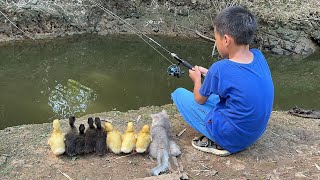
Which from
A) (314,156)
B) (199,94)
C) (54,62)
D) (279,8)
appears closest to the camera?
(199,94)

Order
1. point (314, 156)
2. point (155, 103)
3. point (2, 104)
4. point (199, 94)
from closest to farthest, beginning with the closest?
point (199, 94)
point (314, 156)
point (2, 104)
point (155, 103)

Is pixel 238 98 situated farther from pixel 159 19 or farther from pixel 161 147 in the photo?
pixel 159 19

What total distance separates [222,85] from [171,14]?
9237 mm

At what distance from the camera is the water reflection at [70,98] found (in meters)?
6.68

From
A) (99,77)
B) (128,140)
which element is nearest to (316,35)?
(99,77)

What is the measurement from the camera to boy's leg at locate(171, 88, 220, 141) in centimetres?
416

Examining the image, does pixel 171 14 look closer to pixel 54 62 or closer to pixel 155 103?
pixel 54 62

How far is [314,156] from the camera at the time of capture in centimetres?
430

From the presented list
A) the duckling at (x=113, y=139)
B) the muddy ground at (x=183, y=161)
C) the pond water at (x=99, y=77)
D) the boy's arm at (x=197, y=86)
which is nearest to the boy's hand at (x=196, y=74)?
the boy's arm at (x=197, y=86)

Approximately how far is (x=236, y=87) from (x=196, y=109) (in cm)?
66

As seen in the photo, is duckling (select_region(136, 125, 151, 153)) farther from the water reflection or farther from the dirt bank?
the dirt bank

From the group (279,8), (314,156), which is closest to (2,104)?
(314,156)

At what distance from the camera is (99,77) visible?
8523 mm

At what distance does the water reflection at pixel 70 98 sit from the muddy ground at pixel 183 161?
72.2 inches
